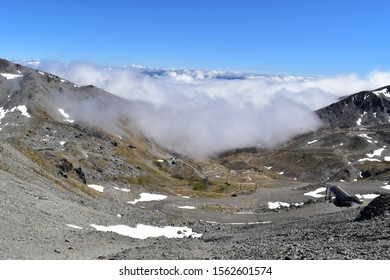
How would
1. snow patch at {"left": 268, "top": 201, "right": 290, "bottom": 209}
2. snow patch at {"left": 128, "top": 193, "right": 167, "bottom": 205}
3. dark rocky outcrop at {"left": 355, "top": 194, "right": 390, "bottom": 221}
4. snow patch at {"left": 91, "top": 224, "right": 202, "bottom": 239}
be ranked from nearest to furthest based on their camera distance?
dark rocky outcrop at {"left": 355, "top": 194, "right": 390, "bottom": 221} < snow patch at {"left": 91, "top": 224, "right": 202, "bottom": 239} < snow patch at {"left": 128, "top": 193, "right": 167, "bottom": 205} < snow patch at {"left": 268, "top": 201, "right": 290, "bottom": 209}

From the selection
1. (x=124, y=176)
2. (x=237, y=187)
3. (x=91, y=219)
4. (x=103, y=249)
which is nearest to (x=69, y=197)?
(x=91, y=219)

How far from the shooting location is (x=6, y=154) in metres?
81.6

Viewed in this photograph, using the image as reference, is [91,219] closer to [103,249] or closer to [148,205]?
[103,249]

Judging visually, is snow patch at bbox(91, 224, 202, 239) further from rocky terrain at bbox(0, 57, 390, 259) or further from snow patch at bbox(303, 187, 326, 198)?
snow patch at bbox(303, 187, 326, 198)

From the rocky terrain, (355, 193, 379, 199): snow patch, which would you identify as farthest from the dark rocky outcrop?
(355, 193, 379, 199): snow patch

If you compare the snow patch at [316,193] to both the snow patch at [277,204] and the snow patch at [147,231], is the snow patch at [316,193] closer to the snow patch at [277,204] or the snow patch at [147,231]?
the snow patch at [277,204]

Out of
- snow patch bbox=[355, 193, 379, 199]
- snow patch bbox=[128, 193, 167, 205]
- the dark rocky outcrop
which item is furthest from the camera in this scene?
snow patch bbox=[128, 193, 167, 205]

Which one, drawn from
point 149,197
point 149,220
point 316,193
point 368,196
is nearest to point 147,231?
point 149,220

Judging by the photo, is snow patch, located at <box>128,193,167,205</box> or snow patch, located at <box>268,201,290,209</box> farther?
snow patch, located at <box>268,201,290,209</box>

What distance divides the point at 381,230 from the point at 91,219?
1571 inches

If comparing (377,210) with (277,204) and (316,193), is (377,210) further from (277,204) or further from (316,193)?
(316,193)

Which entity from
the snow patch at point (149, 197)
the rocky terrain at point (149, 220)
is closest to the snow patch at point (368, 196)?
the rocky terrain at point (149, 220)

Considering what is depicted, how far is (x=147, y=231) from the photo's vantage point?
222ft

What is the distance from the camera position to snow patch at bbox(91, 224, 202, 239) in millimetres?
61862
